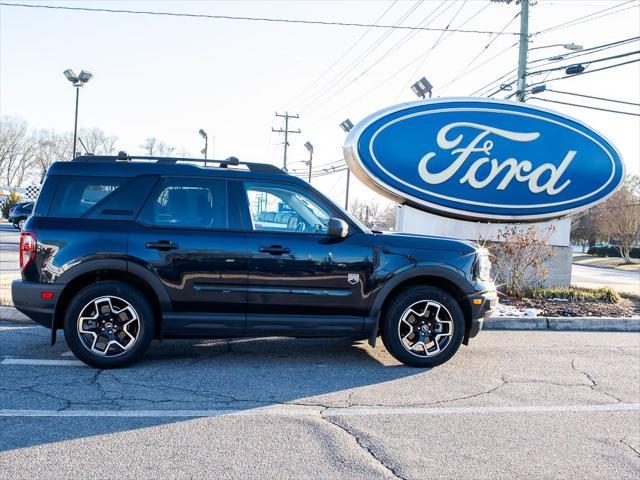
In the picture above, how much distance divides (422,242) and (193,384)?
8.74ft

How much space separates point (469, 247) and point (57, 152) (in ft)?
325

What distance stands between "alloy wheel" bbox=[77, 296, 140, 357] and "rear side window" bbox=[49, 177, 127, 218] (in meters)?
0.90

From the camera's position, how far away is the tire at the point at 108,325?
19.0 ft

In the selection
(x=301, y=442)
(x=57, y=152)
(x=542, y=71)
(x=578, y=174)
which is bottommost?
(x=301, y=442)

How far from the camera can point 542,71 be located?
17141 mm

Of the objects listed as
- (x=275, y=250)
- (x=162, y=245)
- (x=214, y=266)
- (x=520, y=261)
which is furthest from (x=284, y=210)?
(x=520, y=261)

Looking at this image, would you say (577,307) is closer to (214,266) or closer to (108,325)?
(214,266)

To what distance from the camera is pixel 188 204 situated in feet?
20.0

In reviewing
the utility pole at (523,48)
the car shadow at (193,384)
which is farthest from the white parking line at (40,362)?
the utility pole at (523,48)

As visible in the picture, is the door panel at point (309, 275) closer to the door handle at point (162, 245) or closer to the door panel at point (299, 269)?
the door panel at point (299, 269)

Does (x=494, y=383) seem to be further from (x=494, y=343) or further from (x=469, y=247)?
(x=494, y=343)

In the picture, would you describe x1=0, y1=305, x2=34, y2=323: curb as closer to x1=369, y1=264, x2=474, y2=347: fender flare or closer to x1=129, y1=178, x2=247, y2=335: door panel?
x1=129, y1=178, x2=247, y2=335: door panel

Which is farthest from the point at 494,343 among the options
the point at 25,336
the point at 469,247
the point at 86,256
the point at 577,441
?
the point at 25,336

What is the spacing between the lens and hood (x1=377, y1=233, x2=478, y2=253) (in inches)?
246
